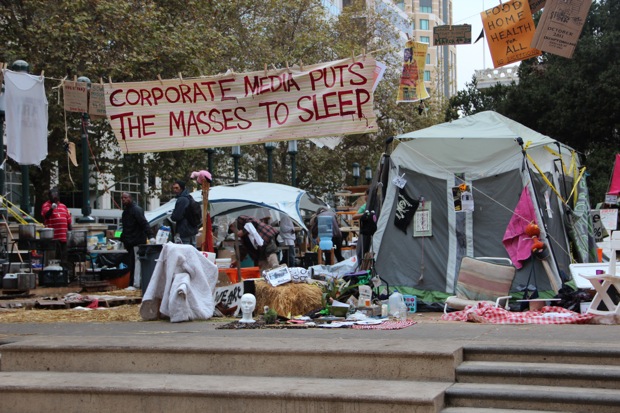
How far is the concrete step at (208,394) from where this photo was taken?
6.35 m

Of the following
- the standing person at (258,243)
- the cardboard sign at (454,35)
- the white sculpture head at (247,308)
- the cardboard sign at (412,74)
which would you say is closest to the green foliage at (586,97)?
the cardboard sign at (412,74)

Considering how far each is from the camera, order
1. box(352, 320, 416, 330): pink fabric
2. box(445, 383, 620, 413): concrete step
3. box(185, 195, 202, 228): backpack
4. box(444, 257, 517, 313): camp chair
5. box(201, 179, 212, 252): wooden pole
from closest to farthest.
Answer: box(445, 383, 620, 413): concrete step → box(352, 320, 416, 330): pink fabric → box(444, 257, 517, 313): camp chair → box(201, 179, 212, 252): wooden pole → box(185, 195, 202, 228): backpack

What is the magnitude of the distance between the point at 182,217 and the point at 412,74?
15.4 feet

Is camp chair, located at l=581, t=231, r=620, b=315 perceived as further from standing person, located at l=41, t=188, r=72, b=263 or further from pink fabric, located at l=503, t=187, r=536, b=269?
standing person, located at l=41, t=188, r=72, b=263

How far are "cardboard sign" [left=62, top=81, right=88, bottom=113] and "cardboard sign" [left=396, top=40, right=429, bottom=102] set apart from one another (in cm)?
531

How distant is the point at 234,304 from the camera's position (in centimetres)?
1107

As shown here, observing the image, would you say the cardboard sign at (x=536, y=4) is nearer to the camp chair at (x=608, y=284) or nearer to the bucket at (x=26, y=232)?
the camp chair at (x=608, y=284)

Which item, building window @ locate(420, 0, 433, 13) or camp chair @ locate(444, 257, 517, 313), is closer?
camp chair @ locate(444, 257, 517, 313)

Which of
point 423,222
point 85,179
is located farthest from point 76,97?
point 423,222

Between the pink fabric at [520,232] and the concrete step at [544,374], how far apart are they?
5.15 metres

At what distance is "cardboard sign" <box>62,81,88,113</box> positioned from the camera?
46.0 feet

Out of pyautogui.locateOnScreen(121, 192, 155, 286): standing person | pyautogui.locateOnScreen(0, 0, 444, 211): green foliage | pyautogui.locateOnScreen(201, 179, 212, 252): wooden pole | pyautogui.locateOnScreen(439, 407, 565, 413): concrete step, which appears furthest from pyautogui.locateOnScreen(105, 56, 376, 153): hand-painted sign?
pyautogui.locateOnScreen(439, 407, 565, 413): concrete step

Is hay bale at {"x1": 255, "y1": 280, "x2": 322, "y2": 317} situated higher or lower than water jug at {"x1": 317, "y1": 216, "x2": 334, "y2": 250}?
lower

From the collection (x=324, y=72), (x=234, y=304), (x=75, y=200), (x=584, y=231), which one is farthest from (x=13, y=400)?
(x=75, y=200)
